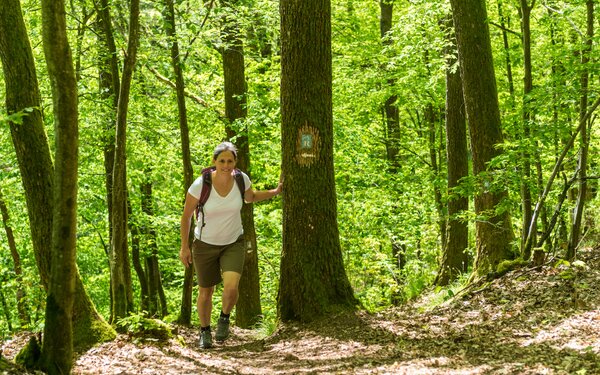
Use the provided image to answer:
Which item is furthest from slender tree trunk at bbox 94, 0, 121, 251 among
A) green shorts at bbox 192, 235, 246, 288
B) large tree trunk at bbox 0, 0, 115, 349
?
green shorts at bbox 192, 235, 246, 288

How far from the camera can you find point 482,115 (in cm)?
905

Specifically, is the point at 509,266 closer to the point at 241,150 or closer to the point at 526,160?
the point at 526,160

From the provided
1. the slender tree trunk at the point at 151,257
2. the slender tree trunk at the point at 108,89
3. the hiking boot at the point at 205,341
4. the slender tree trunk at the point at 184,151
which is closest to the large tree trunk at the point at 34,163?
the hiking boot at the point at 205,341

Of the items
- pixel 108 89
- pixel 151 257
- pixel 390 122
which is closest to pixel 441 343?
pixel 108 89

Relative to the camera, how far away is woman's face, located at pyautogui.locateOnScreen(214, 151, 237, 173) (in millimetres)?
6766

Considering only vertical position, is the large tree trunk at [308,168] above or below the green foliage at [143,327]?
above

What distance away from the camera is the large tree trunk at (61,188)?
3928 mm

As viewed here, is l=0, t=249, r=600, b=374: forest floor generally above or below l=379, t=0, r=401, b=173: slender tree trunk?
below

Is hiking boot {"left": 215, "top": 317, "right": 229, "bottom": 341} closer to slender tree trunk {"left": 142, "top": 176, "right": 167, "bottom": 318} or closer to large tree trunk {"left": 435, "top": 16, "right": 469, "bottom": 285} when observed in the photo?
large tree trunk {"left": 435, "top": 16, "right": 469, "bottom": 285}

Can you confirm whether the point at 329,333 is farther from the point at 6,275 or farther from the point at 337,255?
the point at 6,275

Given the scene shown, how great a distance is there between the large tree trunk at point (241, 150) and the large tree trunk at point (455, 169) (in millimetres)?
3638

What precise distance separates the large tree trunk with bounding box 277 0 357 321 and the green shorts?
58cm

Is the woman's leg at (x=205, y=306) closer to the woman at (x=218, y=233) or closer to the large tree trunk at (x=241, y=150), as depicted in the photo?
the woman at (x=218, y=233)

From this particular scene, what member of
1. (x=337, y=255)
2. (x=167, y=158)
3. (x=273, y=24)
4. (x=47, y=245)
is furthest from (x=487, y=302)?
(x=167, y=158)
